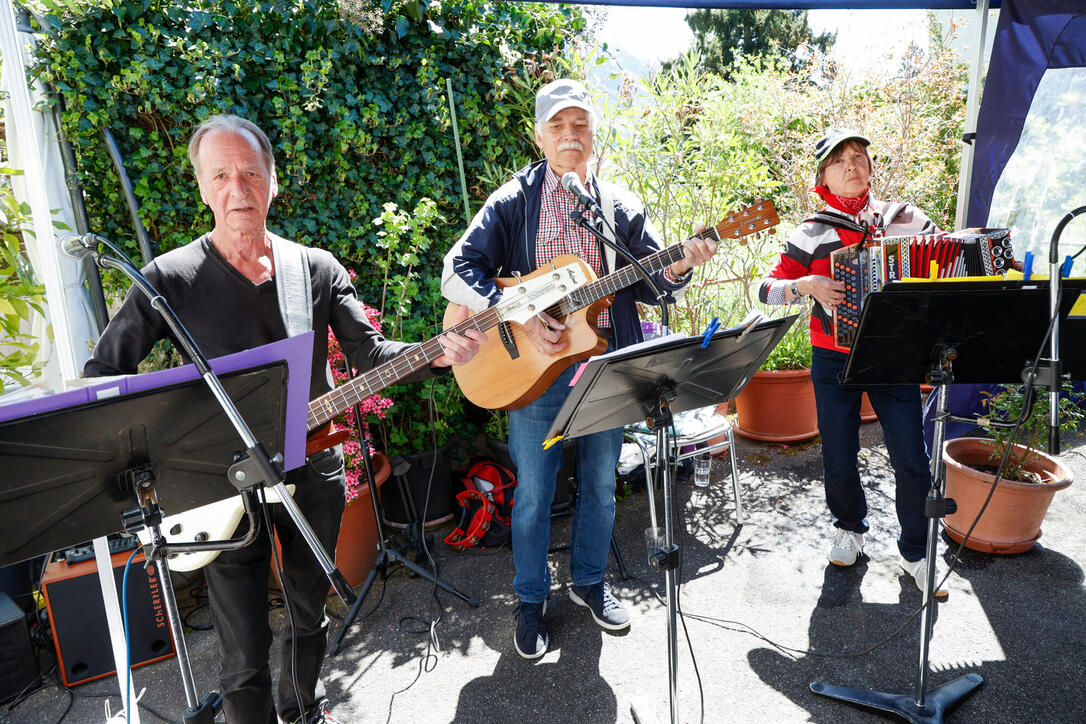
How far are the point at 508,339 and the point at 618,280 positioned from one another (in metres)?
0.50

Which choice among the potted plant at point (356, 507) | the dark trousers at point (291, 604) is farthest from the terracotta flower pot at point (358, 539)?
the dark trousers at point (291, 604)

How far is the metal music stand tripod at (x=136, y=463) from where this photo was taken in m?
1.27

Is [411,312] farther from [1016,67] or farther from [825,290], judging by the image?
[1016,67]

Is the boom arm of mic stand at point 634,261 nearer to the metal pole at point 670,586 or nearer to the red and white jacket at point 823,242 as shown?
the metal pole at point 670,586

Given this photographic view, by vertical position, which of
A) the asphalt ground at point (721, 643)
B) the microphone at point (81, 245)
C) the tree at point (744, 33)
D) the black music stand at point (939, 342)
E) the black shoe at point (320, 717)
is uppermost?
the tree at point (744, 33)

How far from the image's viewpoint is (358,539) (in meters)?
3.50

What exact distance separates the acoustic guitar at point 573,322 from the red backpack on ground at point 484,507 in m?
1.37

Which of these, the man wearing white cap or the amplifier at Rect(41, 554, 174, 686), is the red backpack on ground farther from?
the amplifier at Rect(41, 554, 174, 686)

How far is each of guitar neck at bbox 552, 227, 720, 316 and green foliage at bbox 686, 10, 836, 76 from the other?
17.0 m

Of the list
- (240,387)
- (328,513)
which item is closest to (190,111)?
(328,513)

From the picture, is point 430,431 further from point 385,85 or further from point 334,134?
point 385,85

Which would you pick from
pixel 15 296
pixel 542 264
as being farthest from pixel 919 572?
pixel 15 296

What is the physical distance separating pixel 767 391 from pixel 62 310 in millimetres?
4385

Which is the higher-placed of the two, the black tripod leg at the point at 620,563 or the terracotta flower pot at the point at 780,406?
the terracotta flower pot at the point at 780,406
